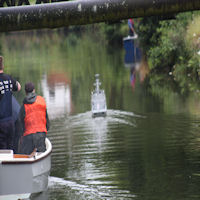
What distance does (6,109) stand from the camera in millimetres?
10336

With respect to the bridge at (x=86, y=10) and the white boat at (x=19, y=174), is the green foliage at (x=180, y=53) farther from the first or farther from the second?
the white boat at (x=19, y=174)

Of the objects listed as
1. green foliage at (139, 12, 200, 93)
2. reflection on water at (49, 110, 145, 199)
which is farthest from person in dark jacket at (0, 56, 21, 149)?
green foliage at (139, 12, 200, 93)

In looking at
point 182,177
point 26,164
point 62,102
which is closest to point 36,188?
point 26,164

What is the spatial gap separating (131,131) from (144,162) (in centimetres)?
382

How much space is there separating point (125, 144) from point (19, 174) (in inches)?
221

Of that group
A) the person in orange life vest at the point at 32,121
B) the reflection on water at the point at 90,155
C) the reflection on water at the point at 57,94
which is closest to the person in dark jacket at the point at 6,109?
the person in orange life vest at the point at 32,121

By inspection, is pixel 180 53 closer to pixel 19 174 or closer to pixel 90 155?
pixel 90 155

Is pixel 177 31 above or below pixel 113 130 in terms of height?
above

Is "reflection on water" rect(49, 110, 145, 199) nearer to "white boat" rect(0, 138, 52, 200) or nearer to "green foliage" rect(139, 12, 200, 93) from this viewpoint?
"white boat" rect(0, 138, 52, 200)

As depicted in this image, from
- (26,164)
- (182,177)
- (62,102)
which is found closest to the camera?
(26,164)

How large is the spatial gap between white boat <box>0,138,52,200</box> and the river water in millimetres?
664

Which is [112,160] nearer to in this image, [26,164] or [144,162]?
[144,162]

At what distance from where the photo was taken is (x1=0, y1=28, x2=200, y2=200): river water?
10.9m

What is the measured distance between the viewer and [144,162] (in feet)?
42.5
